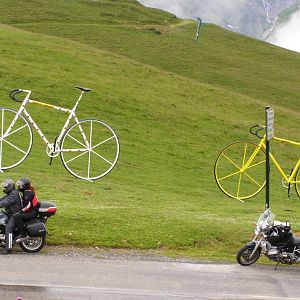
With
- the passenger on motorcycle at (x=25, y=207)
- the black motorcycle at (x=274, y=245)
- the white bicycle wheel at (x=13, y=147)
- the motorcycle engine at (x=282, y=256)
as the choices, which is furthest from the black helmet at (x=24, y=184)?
the white bicycle wheel at (x=13, y=147)

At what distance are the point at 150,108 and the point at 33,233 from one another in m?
34.0

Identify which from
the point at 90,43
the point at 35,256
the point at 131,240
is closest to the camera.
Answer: the point at 35,256

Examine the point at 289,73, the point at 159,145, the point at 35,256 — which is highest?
the point at 289,73

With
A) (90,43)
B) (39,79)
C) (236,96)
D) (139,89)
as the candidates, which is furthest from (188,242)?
(90,43)

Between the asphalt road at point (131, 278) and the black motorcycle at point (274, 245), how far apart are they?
34 cm

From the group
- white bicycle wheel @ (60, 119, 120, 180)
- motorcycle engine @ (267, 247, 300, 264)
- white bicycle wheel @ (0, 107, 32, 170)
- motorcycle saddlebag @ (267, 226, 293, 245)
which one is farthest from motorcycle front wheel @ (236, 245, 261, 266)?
white bicycle wheel @ (0, 107, 32, 170)

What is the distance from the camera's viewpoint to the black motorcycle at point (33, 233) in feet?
60.1

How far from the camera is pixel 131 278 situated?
1681 centimetres

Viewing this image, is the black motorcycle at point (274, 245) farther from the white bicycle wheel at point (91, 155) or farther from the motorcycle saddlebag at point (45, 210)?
the white bicycle wheel at point (91, 155)

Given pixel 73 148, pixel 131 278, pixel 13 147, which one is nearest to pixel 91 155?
pixel 73 148

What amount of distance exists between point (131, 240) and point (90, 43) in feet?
212

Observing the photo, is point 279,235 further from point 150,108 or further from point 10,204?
point 150,108

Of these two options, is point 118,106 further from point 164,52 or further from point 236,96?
point 164,52

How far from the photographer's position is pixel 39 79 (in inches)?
2067
